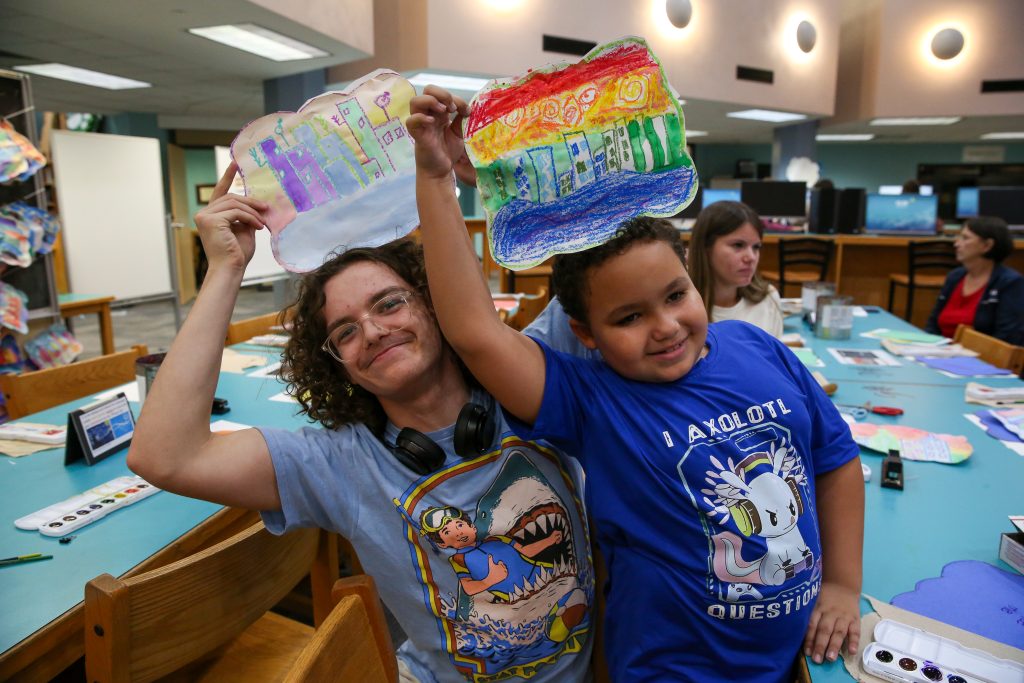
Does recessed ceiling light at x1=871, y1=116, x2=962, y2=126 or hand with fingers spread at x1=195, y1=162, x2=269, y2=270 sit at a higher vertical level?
recessed ceiling light at x1=871, y1=116, x2=962, y2=126

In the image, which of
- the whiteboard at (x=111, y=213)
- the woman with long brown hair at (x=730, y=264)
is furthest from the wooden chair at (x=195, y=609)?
the whiteboard at (x=111, y=213)

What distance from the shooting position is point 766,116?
9570 millimetres

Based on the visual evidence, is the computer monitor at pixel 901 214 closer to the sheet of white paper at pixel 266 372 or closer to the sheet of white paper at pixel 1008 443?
the sheet of white paper at pixel 1008 443

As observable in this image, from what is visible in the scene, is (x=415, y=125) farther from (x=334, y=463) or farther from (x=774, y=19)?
(x=774, y=19)

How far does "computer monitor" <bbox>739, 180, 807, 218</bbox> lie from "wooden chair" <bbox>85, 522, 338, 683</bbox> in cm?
727

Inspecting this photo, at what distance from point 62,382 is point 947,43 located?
1065 cm

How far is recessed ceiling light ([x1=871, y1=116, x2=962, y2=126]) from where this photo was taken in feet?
29.8

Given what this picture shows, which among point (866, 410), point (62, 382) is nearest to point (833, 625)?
point (866, 410)

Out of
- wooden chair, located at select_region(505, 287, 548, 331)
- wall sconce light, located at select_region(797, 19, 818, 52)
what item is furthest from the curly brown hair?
wall sconce light, located at select_region(797, 19, 818, 52)

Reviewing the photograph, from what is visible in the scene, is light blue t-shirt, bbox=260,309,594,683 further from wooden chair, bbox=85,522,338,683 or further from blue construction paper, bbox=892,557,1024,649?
blue construction paper, bbox=892,557,1024,649

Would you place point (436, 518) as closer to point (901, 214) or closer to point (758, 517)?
point (758, 517)

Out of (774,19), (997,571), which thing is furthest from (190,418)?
(774,19)

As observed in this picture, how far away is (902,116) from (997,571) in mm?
9809

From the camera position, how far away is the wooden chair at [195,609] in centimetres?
93
